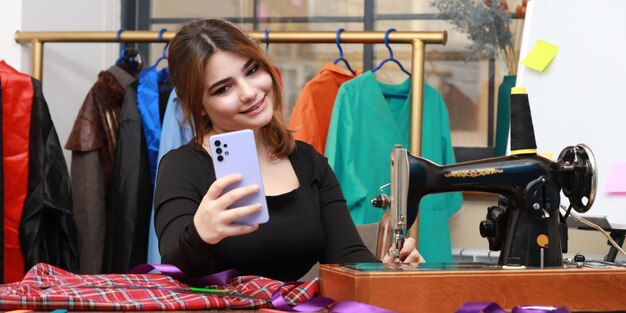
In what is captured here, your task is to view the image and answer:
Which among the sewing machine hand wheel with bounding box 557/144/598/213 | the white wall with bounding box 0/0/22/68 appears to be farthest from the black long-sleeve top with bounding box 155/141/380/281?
the white wall with bounding box 0/0/22/68

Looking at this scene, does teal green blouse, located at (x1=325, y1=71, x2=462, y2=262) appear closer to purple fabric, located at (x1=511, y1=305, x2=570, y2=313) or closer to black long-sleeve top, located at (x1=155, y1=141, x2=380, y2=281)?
black long-sleeve top, located at (x1=155, y1=141, x2=380, y2=281)

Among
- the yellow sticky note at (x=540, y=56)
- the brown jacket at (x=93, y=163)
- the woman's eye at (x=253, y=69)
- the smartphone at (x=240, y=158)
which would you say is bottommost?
A: the brown jacket at (x=93, y=163)

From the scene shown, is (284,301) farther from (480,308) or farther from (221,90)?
(221,90)

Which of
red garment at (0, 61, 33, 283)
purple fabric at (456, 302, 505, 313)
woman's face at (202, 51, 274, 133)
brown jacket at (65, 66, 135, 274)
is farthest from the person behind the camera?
brown jacket at (65, 66, 135, 274)

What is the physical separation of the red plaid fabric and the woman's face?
0.35 meters

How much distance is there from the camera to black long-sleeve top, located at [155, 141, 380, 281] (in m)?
1.67

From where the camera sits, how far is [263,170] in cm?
187

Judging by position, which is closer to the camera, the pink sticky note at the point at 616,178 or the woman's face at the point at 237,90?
the woman's face at the point at 237,90

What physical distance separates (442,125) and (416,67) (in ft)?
1.11

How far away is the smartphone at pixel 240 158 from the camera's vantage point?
4.11ft

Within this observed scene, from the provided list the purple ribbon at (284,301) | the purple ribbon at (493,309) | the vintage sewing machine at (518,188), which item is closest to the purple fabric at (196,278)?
the purple ribbon at (284,301)

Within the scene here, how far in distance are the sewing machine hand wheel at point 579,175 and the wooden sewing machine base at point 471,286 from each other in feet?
0.49

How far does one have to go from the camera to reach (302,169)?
1.94 meters

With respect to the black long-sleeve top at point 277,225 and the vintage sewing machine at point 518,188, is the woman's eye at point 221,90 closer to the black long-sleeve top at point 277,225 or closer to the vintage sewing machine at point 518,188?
the black long-sleeve top at point 277,225
